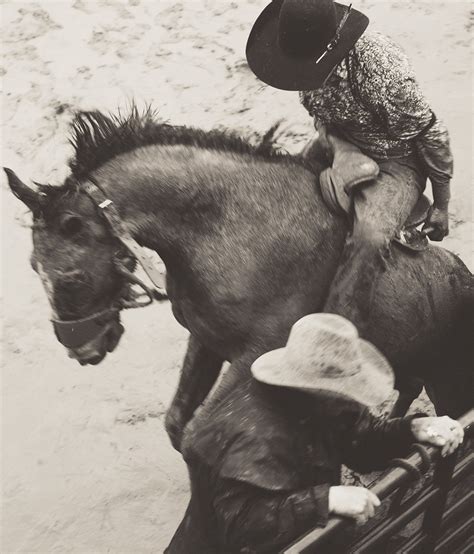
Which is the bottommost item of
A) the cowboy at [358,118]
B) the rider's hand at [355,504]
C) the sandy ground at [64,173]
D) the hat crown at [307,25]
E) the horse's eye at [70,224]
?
the sandy ground at [64,173]

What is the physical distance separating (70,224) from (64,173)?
3191 mm

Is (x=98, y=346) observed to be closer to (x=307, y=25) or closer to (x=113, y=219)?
(x=113, y=219)

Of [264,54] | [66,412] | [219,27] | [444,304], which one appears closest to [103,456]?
[66,412]

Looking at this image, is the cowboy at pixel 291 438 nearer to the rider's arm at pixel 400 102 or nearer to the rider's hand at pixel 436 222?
the rider's hand at pixel 436 222

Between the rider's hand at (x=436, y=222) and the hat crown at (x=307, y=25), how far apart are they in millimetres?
733

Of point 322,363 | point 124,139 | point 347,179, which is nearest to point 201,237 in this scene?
point 124,139

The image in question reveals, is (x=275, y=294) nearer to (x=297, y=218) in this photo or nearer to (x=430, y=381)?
(x=297, y=218)

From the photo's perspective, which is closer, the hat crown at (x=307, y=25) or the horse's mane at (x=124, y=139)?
the hat crown at (x=307, y=25)

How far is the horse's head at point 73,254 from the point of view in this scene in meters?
2.71

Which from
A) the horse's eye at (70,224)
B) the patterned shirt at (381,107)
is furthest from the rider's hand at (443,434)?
the horse's eye at (70,224)

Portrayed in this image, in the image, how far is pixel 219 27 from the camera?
21.9 ft

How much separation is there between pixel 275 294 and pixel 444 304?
711mm

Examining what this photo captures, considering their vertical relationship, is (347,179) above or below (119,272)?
above

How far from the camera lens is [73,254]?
273 centimetres
